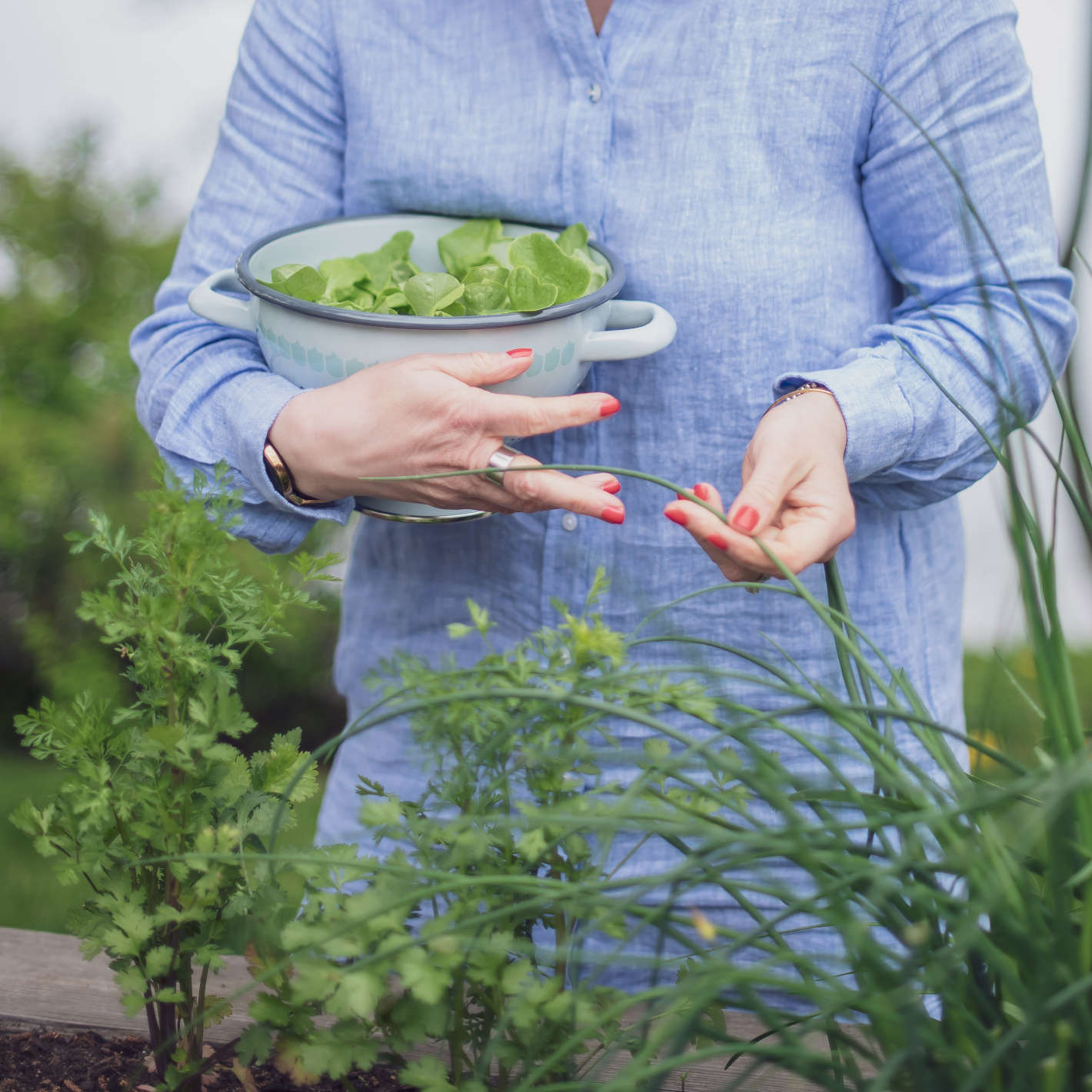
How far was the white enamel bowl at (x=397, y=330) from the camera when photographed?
2.44 feet

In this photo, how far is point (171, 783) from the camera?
54 centimetres

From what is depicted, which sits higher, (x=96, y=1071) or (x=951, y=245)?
(x=951, y=245)

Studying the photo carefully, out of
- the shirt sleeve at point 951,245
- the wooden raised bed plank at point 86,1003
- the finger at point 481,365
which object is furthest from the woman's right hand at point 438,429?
the wooden raised bed plank at point 86,1003

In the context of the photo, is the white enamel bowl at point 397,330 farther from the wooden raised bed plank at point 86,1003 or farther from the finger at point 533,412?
the wooden raised bed plank at point 86,1003

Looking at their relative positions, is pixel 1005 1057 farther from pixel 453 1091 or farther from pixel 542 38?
pixel 542 38

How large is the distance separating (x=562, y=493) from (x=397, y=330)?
165 mm

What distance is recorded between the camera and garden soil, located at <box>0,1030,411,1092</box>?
0.60 metres

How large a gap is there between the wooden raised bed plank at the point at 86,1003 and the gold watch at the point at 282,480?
367 mm

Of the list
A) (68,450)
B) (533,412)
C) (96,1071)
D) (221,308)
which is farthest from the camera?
(68,450)

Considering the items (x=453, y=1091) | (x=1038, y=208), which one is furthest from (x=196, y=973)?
(x=1038, y=208)

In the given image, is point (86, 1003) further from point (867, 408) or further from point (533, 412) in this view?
point (867, 408)

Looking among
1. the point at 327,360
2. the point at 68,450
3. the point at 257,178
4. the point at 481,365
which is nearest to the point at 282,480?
the point at 327,360

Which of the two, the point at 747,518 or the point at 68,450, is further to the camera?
the point at 68,450

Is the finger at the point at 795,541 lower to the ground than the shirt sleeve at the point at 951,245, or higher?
lower
